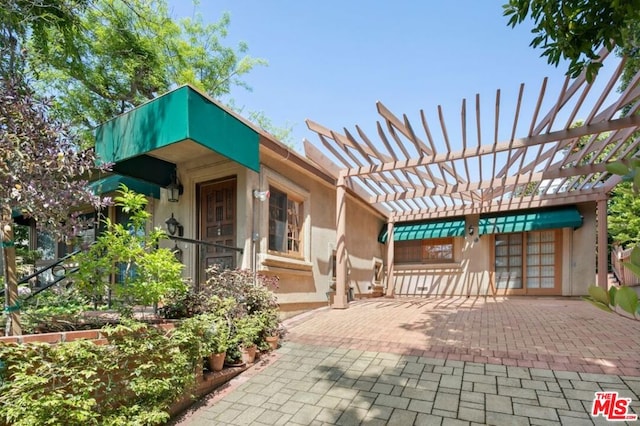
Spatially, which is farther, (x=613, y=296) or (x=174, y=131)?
(x=174, y=131)

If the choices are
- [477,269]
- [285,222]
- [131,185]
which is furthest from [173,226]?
[477,269]

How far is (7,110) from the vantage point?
2.89 meters

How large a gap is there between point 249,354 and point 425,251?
1027cm

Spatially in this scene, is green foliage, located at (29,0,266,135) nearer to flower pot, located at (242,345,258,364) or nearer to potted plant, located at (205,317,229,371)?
potted plant, located at (205,317,229,371)

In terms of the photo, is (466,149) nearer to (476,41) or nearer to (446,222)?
(476,41)

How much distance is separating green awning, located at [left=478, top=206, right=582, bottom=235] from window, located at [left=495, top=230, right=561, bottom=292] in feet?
2.62

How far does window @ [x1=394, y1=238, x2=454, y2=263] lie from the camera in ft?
42.4

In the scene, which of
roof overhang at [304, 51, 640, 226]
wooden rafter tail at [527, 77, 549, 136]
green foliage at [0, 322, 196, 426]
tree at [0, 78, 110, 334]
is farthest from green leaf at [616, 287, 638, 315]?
wooden rafter tail at [527, 77, 549, 136]

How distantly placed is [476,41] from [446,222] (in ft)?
24.3

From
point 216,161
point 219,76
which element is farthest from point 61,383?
point 219,76

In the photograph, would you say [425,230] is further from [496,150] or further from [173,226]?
[173,226]

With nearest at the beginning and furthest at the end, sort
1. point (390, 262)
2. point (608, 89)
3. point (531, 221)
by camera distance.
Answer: point (608, 89)
point (531, 221)
point (390, 262)

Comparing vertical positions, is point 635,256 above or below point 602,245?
above

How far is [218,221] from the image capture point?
6.90 metres
